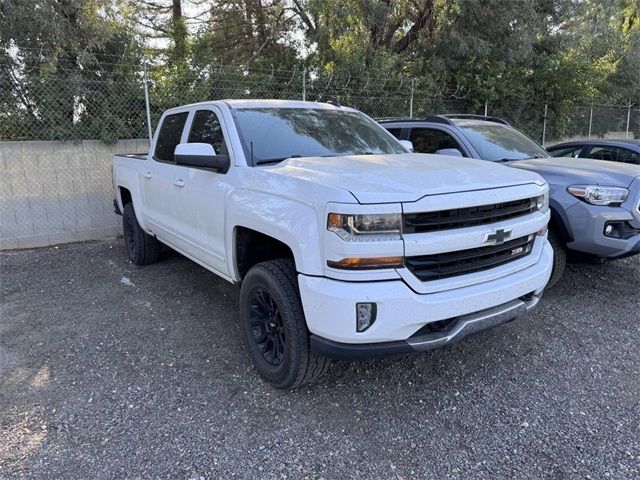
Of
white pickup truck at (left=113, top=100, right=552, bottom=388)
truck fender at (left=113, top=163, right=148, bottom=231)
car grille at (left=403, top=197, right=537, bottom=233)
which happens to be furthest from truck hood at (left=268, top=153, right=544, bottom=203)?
truck fender at (left=113, top=163, right=148, bottom=231)

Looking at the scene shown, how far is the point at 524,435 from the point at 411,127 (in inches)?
178

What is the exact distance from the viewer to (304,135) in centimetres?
401

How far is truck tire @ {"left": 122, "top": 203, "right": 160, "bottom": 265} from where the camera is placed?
605 cm

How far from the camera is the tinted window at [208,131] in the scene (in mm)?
3982

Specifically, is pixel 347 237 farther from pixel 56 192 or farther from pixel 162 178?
pixel 56 192

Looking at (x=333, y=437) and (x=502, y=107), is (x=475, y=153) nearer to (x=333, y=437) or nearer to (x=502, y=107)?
(x=333, y=437)

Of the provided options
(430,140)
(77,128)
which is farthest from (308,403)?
(77,128)

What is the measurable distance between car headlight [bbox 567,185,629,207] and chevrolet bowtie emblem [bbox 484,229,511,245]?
80.9 inches

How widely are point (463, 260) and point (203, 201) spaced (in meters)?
2.17

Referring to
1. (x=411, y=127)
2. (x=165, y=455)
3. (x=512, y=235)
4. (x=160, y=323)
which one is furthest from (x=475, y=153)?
(x=165, y=455)

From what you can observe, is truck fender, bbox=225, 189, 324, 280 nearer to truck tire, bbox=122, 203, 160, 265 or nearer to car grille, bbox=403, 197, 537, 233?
car grille, bbox=403, 197, 537, 233

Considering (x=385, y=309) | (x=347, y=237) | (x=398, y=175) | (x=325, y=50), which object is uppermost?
(x=325, y=50)

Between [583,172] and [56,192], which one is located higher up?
[583,172]

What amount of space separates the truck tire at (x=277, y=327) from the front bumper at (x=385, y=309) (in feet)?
0.56
